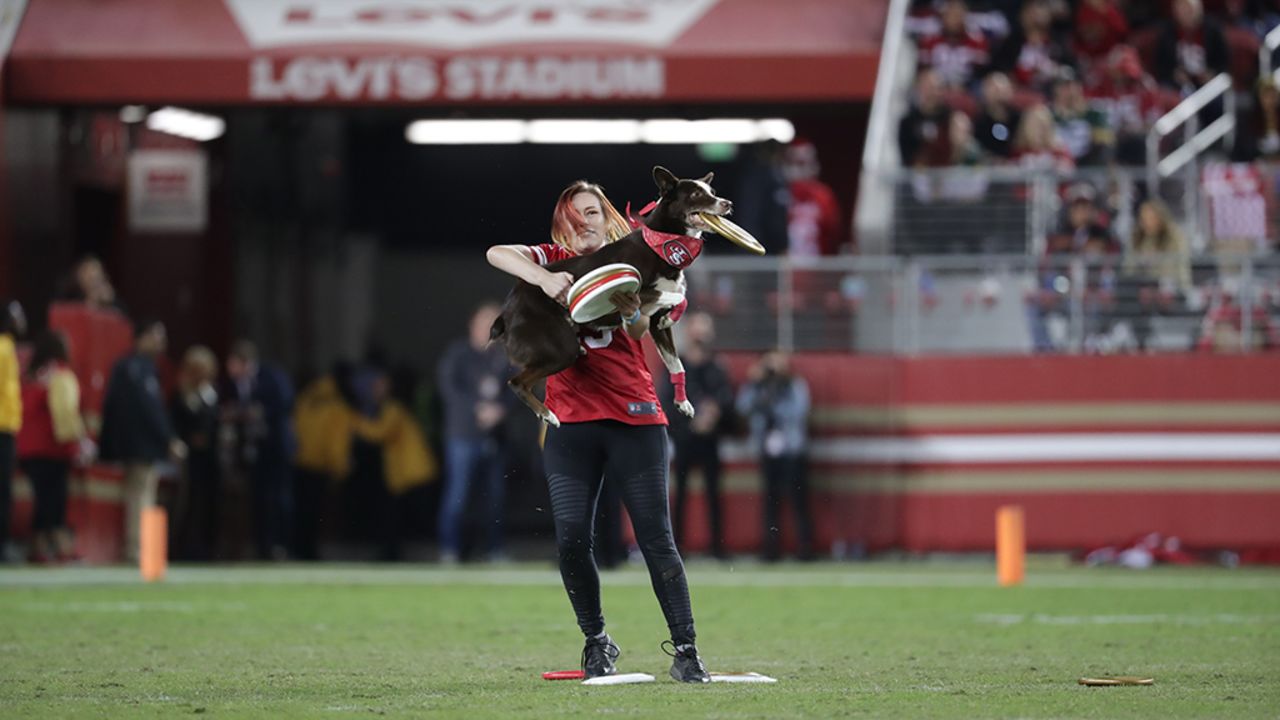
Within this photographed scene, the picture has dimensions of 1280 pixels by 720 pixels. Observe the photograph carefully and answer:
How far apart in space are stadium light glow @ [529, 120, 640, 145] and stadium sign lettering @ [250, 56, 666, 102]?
14.6 feet

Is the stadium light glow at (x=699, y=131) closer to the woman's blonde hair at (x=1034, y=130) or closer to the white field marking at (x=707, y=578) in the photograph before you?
the woman's blonde hair at (x=1034, y=130)

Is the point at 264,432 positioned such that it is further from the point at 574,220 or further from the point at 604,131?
the point at 574,220

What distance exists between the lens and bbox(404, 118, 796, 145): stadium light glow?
27128 millimetres

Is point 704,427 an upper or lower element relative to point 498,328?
lower

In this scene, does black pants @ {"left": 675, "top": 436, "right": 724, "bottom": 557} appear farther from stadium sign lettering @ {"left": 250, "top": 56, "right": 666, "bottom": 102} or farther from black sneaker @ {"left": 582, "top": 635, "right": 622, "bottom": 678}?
black sneaker @ {"left": 582, "top": 635, "right": 622, "bottom": 678}

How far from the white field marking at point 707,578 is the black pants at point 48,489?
569 millimetres

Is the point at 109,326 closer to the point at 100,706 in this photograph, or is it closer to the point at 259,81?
the point at 259,81

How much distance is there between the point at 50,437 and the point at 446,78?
6105 millimetres

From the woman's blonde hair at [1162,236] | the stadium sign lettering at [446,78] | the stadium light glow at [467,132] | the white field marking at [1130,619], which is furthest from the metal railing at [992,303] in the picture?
the stadium light glow at [467,132]

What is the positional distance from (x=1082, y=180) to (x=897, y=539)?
4056mm

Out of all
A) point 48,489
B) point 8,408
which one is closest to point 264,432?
point 48,489

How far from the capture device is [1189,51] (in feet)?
81.0

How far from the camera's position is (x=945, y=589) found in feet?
56.0

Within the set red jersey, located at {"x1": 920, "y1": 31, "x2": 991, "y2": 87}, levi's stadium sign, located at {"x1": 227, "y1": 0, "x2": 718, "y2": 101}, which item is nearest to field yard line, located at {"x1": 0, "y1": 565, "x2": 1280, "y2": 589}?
levi's stadium sign, located at {"x1": 227, "y1": 0, "x2": 718, "y2": 101}
